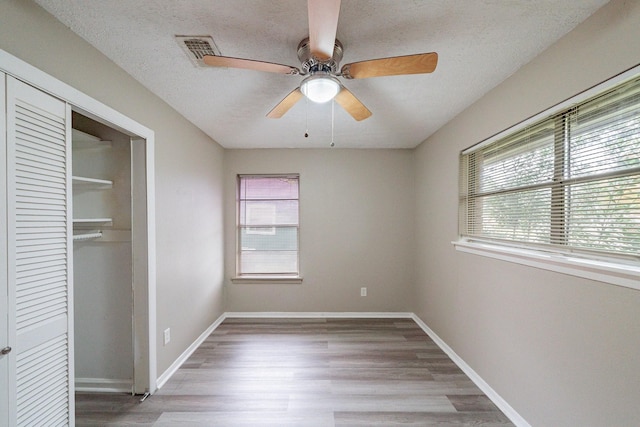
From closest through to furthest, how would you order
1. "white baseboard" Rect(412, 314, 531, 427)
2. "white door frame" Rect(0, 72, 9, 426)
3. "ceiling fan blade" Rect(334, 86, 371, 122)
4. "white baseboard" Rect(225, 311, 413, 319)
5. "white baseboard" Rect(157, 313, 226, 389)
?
"white door frame" Rect(0, 72, 9, 426), "ceiling fan blade" Rect(334, 86, 371, 122), "white baseboard" Rect(412, 314, 531, 427), "white baseboard" Rect(157, 313, 226, 389), "white baseboard" Rect(225, 311, 413, 319)

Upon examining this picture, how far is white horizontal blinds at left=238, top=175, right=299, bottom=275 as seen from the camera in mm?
3895

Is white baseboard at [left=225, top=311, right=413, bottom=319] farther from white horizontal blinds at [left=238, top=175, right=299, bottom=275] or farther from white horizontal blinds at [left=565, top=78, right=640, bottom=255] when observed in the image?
white horizontal blinds at [left=565, top=78, right=640, bottom=255]

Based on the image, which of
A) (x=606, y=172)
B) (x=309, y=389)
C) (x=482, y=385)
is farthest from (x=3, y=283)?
(x=482, y=385)

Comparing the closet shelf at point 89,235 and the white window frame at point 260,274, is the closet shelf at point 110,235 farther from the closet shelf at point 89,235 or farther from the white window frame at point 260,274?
the white window frame at point 260,274

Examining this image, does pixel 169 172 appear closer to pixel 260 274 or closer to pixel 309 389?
pixel 260 274

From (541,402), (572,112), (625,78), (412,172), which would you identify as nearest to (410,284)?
(412,172)

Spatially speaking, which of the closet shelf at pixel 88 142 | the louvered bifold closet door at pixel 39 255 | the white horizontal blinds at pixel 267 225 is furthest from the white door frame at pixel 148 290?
the white horizontal blinds at pixel 267 225

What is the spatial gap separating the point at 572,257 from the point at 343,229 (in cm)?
256

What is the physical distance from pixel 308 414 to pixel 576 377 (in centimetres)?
166

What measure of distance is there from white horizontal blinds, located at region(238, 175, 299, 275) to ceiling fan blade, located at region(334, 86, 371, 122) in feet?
6.60

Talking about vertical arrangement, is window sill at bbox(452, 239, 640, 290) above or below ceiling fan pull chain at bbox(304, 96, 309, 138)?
below

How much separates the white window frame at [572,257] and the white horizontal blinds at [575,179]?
0.17 ft

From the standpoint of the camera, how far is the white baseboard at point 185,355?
2.29 metres

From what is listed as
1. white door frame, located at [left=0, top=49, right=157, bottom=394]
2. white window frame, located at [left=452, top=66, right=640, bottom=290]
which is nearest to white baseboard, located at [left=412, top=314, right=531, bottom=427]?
white window frame, located at [left=452, top=66, right=640, bottom=290]
